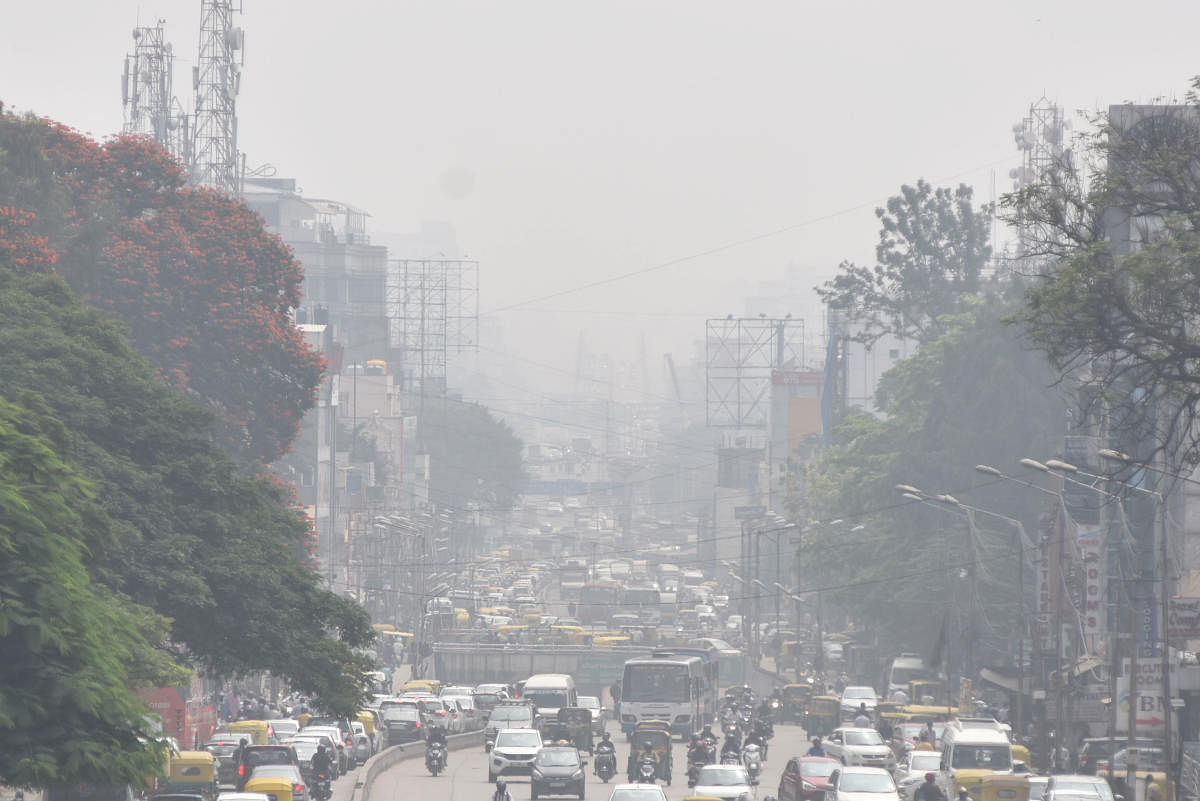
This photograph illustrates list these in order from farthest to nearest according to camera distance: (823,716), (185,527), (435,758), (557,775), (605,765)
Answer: (823,716), (435,758), (605,765), (557,775), (185,527)

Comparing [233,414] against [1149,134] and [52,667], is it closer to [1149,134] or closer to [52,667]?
[1149,134]

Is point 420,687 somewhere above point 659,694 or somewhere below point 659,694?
below

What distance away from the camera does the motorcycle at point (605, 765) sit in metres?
52.0

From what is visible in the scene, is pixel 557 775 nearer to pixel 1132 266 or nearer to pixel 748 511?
pixel 1132 266

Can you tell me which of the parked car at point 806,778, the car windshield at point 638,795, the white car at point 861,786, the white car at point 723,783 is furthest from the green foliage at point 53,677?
the parked car at point 806,778

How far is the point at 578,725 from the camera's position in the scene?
6312 cm

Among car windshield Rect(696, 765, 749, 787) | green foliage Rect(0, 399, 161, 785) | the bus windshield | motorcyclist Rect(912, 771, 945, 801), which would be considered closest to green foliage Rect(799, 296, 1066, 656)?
the bus windshield

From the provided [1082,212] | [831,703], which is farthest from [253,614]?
[831,703]

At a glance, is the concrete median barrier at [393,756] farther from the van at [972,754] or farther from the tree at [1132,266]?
the tree at [1132,266]

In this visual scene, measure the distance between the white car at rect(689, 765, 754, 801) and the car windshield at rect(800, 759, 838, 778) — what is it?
3.77ft

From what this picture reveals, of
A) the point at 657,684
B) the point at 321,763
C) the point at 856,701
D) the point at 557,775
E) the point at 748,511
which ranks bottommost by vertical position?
the point at 557,775

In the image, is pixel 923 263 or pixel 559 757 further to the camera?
pixel 923 263

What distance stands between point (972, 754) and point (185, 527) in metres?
17.1

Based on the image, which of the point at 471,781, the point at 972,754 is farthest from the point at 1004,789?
the point at 471,781
